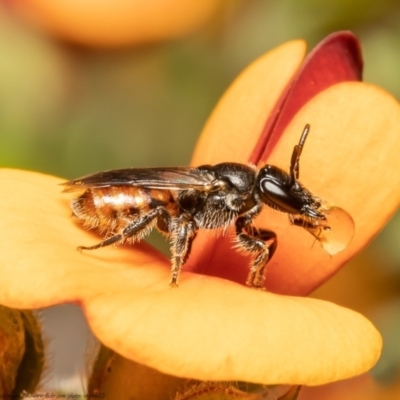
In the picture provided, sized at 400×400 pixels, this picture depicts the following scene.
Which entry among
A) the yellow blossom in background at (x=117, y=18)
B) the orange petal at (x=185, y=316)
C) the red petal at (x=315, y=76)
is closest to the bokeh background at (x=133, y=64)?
the yellow blossom in background at (x=117, y=18)

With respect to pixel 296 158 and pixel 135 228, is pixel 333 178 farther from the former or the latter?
pixel 135 228

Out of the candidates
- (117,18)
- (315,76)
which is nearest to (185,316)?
(315,76)

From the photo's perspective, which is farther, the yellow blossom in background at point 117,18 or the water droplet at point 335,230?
the yellow blossom in background at point 117,18

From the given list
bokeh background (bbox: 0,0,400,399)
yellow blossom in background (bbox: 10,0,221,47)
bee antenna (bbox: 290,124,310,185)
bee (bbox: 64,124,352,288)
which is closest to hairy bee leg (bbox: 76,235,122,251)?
bee (bbox: 64,124,352,288)

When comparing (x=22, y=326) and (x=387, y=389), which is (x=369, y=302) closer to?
(x=387, y=389)

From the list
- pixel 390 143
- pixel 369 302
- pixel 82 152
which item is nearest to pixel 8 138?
pixel 82 152

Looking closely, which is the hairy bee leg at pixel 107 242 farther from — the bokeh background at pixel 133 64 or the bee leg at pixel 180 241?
the bokeh background at pixel 133 64
